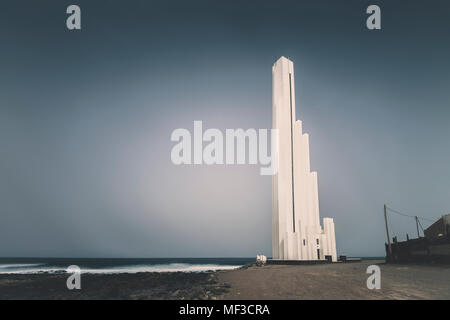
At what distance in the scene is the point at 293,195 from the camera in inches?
1614

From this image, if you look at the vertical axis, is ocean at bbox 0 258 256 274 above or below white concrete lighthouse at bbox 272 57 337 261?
below

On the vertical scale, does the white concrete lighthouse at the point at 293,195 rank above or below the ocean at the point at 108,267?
above

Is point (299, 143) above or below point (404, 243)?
above

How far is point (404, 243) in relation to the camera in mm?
32500

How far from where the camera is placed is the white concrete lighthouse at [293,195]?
37.1m

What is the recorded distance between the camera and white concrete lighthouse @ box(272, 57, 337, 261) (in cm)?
3712

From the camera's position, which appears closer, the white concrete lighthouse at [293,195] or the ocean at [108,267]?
the white concrete lighthouse at [293,195]

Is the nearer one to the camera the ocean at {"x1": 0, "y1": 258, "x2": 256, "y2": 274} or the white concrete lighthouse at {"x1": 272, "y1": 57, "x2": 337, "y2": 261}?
the white concrete lighthouse at {"x1": 272, "y1": 57, "x2": 337, "y2": 261}
